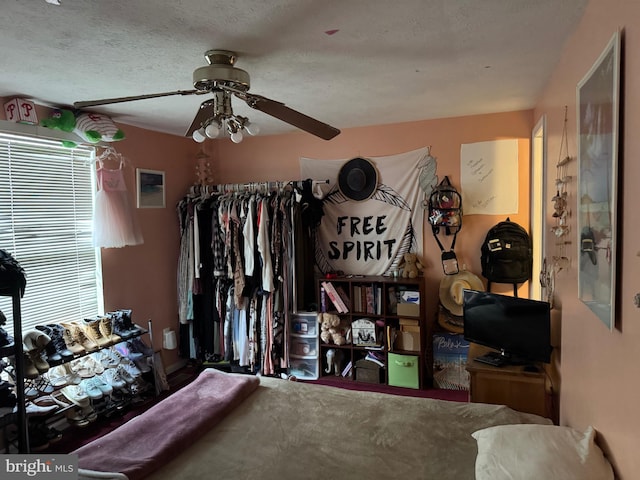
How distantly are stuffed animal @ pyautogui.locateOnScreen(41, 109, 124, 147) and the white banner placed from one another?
171 centimetres

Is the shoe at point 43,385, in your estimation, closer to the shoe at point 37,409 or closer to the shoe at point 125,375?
the shoe at point 37,409

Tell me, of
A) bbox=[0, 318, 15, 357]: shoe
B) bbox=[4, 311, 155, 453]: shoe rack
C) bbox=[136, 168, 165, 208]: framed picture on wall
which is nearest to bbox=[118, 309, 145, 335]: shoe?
bbox=[4, 311, 155, 453]: shoe rack

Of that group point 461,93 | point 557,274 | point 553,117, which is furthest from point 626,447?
point 461,93

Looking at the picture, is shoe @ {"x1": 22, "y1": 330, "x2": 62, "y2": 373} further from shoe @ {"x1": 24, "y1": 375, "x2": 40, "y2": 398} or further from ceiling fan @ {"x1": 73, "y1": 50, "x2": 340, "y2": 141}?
ceiling fan @ {"x1": 73, "y1": 50, "x2": 340, "y2": 141}

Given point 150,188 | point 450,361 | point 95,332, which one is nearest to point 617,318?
point 450,361

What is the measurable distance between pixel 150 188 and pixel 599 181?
Result: 3.53m

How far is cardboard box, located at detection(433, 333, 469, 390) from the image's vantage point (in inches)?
138

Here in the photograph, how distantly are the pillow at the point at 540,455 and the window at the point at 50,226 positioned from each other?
2.99 meters

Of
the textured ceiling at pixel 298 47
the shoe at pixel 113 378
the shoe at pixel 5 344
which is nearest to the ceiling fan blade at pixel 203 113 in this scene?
the textured ceiling at pixel 298 47

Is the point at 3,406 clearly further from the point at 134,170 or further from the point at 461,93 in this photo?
the point at 461,93

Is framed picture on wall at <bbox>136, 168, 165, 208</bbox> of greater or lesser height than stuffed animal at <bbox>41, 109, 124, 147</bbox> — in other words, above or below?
below

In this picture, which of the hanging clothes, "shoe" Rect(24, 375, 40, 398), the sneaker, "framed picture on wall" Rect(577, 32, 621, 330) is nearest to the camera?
"framed picture on wall" Rect(577, 32, 621, 330)

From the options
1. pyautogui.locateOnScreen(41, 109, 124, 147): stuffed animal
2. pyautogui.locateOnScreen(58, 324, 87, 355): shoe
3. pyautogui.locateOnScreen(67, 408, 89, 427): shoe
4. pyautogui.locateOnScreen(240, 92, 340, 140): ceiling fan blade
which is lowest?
pyautogui.locateOnScreen(67, 408, 89, 427): shoe

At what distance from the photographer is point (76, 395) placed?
117 inches
